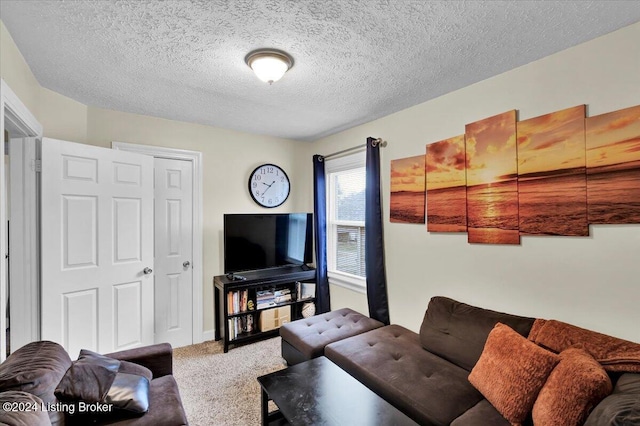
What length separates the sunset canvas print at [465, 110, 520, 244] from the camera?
1.98m

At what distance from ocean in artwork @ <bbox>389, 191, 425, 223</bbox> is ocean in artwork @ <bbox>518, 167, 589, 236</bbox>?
31.3 inches

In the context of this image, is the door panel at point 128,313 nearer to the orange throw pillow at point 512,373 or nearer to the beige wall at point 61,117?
the beige wall at point 61,117

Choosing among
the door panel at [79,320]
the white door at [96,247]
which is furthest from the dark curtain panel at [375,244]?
the door panel at [79,320]

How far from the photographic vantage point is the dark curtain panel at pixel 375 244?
2.88 meters

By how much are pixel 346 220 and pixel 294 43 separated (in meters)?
2.19

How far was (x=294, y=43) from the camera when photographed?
1.68 metres

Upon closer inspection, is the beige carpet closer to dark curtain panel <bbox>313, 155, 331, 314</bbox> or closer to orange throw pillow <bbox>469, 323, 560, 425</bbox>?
dark curtain panel <bbox>313, 155, 331, 314</bbox>

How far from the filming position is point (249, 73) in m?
2.05

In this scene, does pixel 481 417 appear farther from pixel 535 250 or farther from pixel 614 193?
pixel 614 193

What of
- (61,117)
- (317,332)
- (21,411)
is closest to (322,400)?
(317,332)

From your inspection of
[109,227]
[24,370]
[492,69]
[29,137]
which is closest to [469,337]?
[492,69]

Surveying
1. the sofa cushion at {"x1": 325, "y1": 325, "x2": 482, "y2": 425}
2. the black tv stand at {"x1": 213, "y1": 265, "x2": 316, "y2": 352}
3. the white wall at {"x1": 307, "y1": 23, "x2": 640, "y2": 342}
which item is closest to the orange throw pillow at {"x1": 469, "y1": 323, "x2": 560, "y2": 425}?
the sofa cushion at {"x1": 325, "y1": 325, "x2": 482, "y2": 425}

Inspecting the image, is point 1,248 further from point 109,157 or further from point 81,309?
point 109,157

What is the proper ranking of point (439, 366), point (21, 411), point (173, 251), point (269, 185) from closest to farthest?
point (21, 411)
point (439, 366)
point (173, 251)
point (269, 185)
